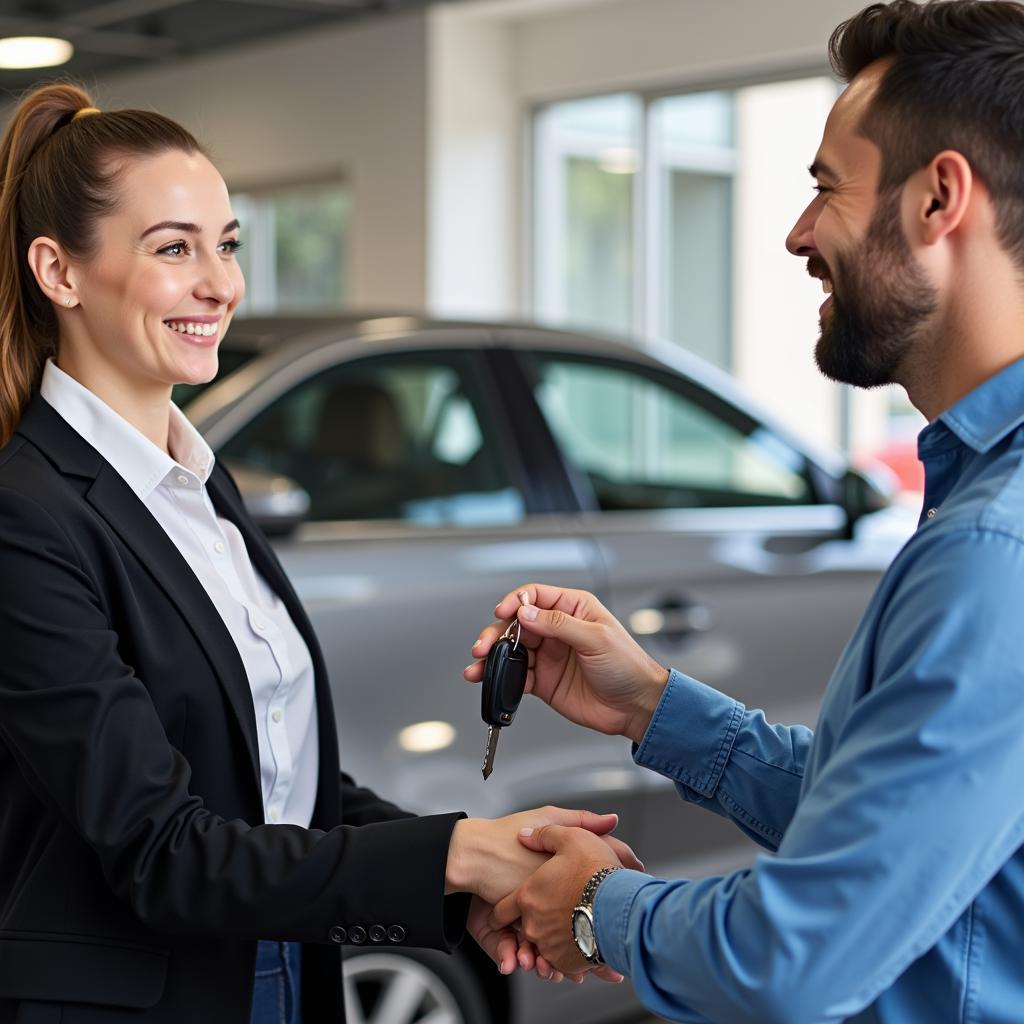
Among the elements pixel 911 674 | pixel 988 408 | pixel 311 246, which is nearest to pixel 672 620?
pixel 988 408

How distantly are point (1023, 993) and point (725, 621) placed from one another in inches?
80.0

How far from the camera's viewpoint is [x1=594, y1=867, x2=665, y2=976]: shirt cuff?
54.9 inches

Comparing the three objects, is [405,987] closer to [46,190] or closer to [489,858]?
[489,858]

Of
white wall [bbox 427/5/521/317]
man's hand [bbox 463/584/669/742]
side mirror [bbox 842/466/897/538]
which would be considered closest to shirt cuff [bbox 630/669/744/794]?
man's hand [bbox 463/584/669/742]

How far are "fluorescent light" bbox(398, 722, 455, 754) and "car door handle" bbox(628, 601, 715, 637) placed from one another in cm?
47

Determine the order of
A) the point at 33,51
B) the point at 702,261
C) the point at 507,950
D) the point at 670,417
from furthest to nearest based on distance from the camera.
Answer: the point at 33,51
the point at 702,261
the point at 670,417
the point at 507,950

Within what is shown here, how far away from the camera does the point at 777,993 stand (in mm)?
1208

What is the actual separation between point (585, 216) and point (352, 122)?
1453 millimetres

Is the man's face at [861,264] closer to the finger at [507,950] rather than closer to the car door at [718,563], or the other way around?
the finger at [507,950]

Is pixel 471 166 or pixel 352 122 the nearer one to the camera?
pixel 471 166

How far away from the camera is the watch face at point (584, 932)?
1479 mm

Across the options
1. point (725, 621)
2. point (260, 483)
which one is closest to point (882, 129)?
point (260, 483)

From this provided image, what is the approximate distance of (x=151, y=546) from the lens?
166 cm

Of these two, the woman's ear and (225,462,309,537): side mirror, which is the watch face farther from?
(225,462,309,537): side mirror
